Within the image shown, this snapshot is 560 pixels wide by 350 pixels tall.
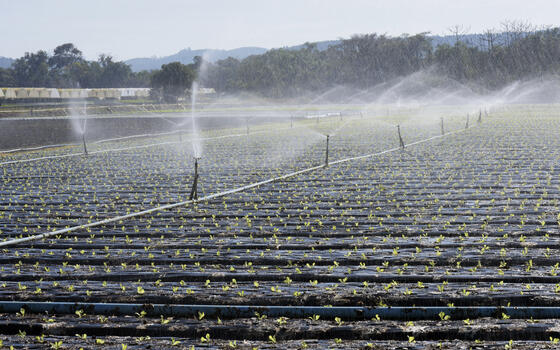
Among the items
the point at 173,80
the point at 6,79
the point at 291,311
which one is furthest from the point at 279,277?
the point at 6,79

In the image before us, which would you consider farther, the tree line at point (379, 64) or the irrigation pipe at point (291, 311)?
the tree line at point (379, 64)

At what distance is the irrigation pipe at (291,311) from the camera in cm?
697

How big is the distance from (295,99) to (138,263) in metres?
141

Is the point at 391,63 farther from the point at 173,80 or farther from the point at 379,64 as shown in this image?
the point at 173,80

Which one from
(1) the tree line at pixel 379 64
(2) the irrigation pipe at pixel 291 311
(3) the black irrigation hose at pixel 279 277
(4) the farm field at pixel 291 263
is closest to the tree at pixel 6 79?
(1) the tree line at pixel 379 64

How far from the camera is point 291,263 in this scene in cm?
927

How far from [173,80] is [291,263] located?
468 feet

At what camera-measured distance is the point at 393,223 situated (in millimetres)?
11867

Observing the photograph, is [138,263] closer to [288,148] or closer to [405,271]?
[405,271]

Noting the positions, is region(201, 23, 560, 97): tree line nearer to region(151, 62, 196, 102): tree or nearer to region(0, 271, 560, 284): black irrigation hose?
region(151, 62, 196, 102): tree

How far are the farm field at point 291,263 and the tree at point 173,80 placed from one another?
131242 mm

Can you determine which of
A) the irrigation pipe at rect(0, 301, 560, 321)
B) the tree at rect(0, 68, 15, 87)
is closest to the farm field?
the irrigation pipe at rect(0, 301, 560, 321)

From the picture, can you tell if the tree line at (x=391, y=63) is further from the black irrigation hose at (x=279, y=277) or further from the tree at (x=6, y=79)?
the black irrigation hose at (x=279, y=277)

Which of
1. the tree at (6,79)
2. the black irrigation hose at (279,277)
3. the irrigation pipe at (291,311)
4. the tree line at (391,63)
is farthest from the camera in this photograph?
the tree at (6,79)
